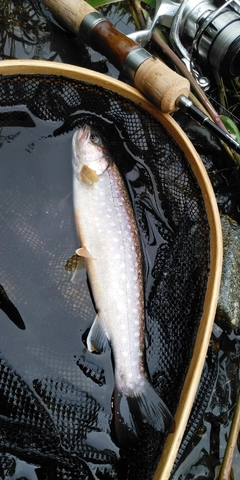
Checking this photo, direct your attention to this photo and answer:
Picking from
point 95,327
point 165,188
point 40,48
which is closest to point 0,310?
point 95,327

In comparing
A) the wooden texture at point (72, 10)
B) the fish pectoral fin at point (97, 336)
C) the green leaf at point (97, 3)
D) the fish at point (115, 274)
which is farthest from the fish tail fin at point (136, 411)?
the green leaf at point (97, 3)

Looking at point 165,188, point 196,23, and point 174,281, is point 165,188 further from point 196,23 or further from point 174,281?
point 196,23

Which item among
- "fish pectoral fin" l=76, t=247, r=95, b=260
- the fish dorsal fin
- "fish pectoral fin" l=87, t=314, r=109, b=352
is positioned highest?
the fish dorsal fin

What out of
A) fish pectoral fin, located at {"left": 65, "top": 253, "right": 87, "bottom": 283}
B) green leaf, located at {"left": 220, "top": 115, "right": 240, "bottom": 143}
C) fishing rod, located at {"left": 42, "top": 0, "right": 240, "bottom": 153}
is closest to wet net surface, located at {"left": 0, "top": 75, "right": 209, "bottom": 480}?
fish pectoral fin, located at {"left": 65, "top": 253, "right": 87, "bottom": 283}

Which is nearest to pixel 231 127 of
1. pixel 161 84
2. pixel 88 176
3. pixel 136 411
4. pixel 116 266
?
pixel 161 84

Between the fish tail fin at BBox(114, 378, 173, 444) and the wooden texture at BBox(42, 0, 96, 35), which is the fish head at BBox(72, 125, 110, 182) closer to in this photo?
the wooden texture at BBox(42, 0, 96, 35)

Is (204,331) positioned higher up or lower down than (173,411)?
higher up

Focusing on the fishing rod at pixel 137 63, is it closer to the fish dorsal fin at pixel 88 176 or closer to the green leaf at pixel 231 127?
the fish dorsal fin at pixel 88 176

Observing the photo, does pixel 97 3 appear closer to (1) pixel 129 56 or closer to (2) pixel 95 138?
(1) pixel 129 56
